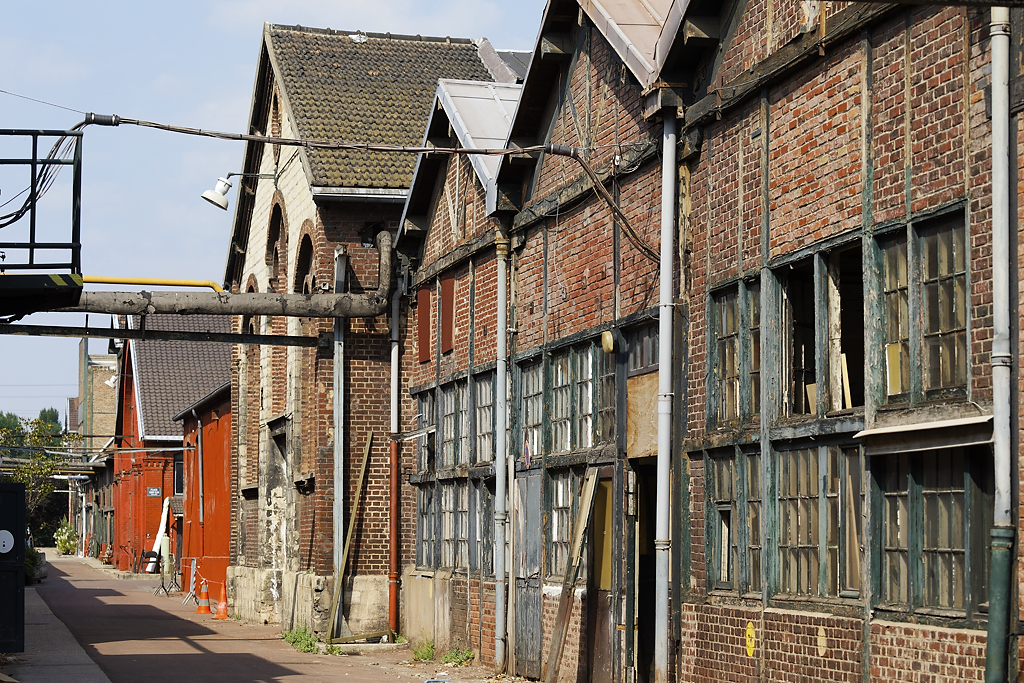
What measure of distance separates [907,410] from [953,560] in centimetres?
101

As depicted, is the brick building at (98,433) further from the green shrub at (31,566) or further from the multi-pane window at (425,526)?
the multi-pane window at (425,526)

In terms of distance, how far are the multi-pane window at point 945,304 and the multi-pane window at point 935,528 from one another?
1.68ft

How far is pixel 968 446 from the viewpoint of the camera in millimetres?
8203

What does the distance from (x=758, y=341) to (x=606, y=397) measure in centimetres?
350

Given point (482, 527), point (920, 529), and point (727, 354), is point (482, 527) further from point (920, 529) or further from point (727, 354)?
point (920, 529)

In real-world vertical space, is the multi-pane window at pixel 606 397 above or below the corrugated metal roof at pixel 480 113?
below

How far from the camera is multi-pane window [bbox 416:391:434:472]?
2042 centimetres

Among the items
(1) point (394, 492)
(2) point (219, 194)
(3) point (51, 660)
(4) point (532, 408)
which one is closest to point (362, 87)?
(2) point (219, 194)

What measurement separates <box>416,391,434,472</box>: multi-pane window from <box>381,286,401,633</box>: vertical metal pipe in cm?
72

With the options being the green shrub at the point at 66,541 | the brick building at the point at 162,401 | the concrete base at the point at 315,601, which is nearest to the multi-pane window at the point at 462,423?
the concrete base at the point at 315,601

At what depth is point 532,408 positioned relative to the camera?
16312 mm

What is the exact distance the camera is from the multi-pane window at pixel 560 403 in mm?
15234

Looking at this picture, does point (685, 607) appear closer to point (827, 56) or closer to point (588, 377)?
point (588, 377)

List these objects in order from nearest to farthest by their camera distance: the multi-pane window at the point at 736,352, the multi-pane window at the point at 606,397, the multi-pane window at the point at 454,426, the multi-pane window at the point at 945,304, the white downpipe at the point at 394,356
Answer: the multi-pane window at the point at 945,304 < the multi-pane window at the point at 736,352 < the multi-pane window at the point at 606,397 < the multi-pane window at the point at 454,426 < the white downpipe at the point at 394,356
